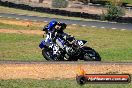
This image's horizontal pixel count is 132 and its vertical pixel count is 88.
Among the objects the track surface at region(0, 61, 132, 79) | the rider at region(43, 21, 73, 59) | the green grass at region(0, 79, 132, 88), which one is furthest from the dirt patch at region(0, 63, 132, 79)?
the rider at region(43, 21, 73, 59)

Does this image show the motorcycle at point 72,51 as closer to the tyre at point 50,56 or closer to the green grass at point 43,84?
the tyre at point 50,56

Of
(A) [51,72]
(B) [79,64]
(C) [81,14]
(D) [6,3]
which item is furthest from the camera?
(D) [6,3]

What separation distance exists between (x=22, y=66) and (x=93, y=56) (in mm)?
4280

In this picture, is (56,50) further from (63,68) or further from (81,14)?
(81,14)

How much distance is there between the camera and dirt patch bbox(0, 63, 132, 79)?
42.6ft

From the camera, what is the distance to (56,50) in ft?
56.6

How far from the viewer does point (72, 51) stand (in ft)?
55.9

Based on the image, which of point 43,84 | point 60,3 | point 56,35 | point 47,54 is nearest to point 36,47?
point 47,54

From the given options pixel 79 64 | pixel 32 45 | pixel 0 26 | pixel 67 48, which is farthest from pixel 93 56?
pixel 0 26

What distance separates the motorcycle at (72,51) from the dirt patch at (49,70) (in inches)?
92.5

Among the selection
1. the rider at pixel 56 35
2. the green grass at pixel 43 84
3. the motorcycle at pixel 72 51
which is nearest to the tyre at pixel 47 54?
the motorcycle at pixel 72 51

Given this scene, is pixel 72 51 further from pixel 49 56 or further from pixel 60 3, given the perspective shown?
pixel 60 3

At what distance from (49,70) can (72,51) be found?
143 inches

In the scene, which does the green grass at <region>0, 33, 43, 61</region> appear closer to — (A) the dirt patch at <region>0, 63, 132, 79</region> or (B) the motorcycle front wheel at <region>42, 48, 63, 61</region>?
(B) the motorcycle front wheel at <region>42, 48, 63, 61</region>
